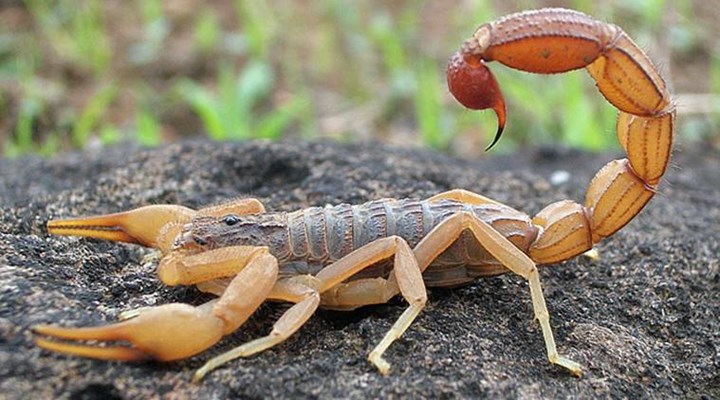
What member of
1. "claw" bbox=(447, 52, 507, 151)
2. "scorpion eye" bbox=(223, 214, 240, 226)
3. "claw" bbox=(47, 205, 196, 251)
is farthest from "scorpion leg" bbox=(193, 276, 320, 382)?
"claw" bbox=(447, 52, 507, 151)

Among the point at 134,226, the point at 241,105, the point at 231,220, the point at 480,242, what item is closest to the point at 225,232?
the point at 231,220

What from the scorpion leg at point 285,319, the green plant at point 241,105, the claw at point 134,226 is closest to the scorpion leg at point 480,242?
the scorpion leg at point 285,319

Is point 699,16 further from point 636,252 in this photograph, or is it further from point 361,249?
point 361,249

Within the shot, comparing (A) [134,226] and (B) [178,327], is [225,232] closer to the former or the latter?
(A) [134,226]

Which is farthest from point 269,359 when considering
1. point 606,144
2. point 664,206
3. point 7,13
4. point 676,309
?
point 7,13

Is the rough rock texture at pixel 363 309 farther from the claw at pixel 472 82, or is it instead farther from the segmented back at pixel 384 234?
the claw at pixel 472 82

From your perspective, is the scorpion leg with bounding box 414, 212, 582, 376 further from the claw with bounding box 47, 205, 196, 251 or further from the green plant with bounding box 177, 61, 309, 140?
the green plant with bounding box 177, 61, 309, 140
